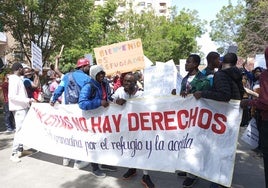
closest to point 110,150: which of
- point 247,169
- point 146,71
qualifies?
point 247,169

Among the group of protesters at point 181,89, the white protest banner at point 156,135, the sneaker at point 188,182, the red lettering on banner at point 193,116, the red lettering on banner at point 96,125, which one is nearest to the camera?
the group of protesters at point 181,89

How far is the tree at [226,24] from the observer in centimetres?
4841

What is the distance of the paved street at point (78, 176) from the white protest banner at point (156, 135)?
0.32 metres

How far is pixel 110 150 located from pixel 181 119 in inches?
52.8

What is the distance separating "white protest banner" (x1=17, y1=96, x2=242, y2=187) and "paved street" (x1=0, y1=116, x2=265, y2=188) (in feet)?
1.04

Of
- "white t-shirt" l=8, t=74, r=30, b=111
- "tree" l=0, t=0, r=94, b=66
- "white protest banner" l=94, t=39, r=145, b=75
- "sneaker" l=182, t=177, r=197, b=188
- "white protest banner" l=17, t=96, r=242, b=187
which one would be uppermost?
"tree" l=0, t=0, r=94, b=66

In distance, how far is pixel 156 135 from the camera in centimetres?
535

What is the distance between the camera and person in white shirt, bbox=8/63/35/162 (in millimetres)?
6906

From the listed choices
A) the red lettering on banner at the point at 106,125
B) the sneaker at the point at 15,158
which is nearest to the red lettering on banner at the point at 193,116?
the red lettering on banner at the point at 106,125

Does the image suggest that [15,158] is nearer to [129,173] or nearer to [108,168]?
[108,168]

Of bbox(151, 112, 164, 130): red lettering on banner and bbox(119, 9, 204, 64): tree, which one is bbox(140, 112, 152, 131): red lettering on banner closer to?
bbox(151, 112, 164, 130): red lettering on banner

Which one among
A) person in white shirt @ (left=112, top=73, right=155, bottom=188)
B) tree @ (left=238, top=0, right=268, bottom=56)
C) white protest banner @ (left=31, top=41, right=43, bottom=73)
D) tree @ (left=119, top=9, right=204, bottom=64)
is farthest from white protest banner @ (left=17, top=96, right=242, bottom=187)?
tree @ (left=119, top=9, right=204, bottom=64)

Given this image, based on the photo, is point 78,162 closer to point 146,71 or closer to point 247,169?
point 247,169

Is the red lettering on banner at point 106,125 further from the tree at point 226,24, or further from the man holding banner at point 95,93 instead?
the tree at point 226,24
